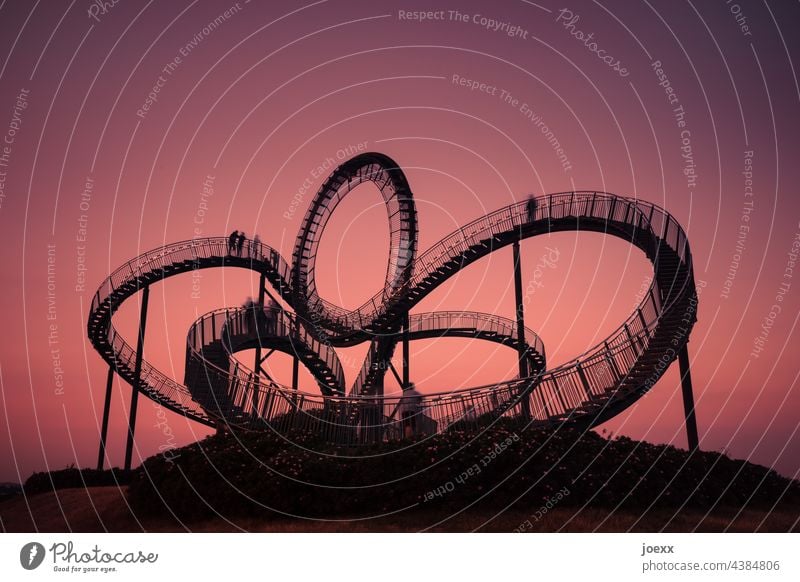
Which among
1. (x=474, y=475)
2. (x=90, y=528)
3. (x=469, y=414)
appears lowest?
(x=90, y=528)

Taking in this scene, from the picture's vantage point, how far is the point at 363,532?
36.2 feet

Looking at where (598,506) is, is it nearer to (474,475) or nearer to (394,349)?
(474,475)

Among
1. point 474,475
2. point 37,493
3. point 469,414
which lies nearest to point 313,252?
point 37,493

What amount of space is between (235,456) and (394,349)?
13.6m
